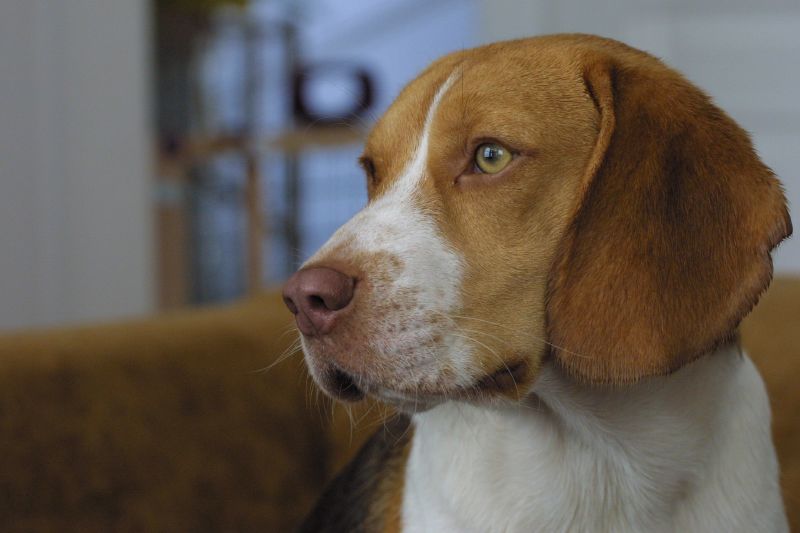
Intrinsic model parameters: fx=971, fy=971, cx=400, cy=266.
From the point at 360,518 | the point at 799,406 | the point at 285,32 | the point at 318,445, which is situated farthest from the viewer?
the point at 285,32

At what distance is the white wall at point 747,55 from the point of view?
3471mm

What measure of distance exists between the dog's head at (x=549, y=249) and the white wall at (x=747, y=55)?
2.57 meters

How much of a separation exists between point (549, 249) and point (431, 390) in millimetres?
204

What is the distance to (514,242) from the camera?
1.07 m

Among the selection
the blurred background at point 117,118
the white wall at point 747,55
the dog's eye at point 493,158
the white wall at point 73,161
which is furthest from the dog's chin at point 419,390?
the white wall at point 73,161

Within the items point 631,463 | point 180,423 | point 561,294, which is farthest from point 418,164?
point 180,423

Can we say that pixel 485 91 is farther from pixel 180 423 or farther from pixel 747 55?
pixel 747 55

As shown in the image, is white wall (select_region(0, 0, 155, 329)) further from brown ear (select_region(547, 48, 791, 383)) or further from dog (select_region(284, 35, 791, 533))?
brown ear (select_region(547, 48, 791, 383))

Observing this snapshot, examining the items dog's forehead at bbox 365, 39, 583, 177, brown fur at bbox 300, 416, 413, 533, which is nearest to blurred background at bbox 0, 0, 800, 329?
brown fur at bbox 300, 416, 413, 533

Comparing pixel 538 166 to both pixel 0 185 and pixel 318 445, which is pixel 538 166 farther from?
pixel 0 185

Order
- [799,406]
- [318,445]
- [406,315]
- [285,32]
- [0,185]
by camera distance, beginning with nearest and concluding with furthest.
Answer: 1. [406,315]
2. [799,406]
3. [318,445]
4. [0,185]
5. [285,32]

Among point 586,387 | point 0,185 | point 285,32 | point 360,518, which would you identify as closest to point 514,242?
point 586,387

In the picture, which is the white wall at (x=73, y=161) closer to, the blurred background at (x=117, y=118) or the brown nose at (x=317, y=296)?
the blurred background at (x=117, y=118)

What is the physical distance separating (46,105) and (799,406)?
112 inches
